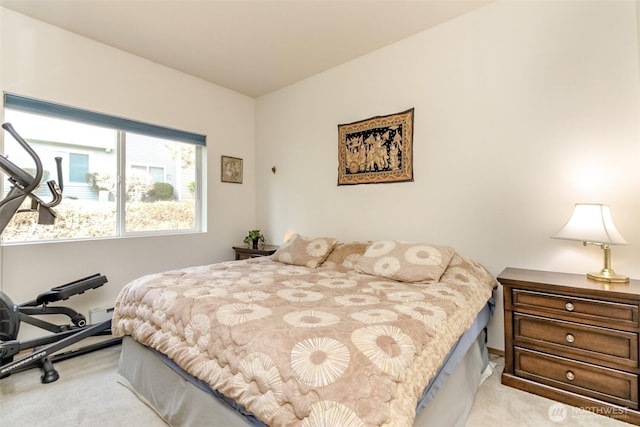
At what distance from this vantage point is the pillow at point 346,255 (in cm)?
252

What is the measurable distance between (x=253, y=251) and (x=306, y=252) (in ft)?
3.49

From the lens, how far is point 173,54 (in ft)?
9.75

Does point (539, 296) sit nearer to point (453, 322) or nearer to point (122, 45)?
point (453, 322)

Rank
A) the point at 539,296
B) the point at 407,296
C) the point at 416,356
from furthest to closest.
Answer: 1. the point at 539,296
2. the point at 407,296
3. the point at 416,356

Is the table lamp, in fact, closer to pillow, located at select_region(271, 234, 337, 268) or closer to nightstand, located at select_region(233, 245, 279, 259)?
pillow, located at select_region(271, 234, 337, 268)

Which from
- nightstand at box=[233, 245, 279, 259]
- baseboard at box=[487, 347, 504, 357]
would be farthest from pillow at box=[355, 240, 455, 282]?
nightstand at box=[233, 245, 279, 259]

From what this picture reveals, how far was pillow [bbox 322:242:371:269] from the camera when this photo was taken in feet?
8.28

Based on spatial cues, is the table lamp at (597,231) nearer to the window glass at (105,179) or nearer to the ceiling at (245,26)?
the ceiling at (245,26)

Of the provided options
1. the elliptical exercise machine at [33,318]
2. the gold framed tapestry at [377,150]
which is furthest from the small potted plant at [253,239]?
the elliptical exercise machine at [33,318]

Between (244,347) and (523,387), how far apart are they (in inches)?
71.2

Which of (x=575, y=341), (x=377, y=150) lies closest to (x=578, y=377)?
(x=575, y=341)

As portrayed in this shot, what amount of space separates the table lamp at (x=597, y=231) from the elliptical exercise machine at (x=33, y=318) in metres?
3.26

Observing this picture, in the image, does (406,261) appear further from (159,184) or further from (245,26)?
(159,184)

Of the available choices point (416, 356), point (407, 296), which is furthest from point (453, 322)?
point (416, 356)
